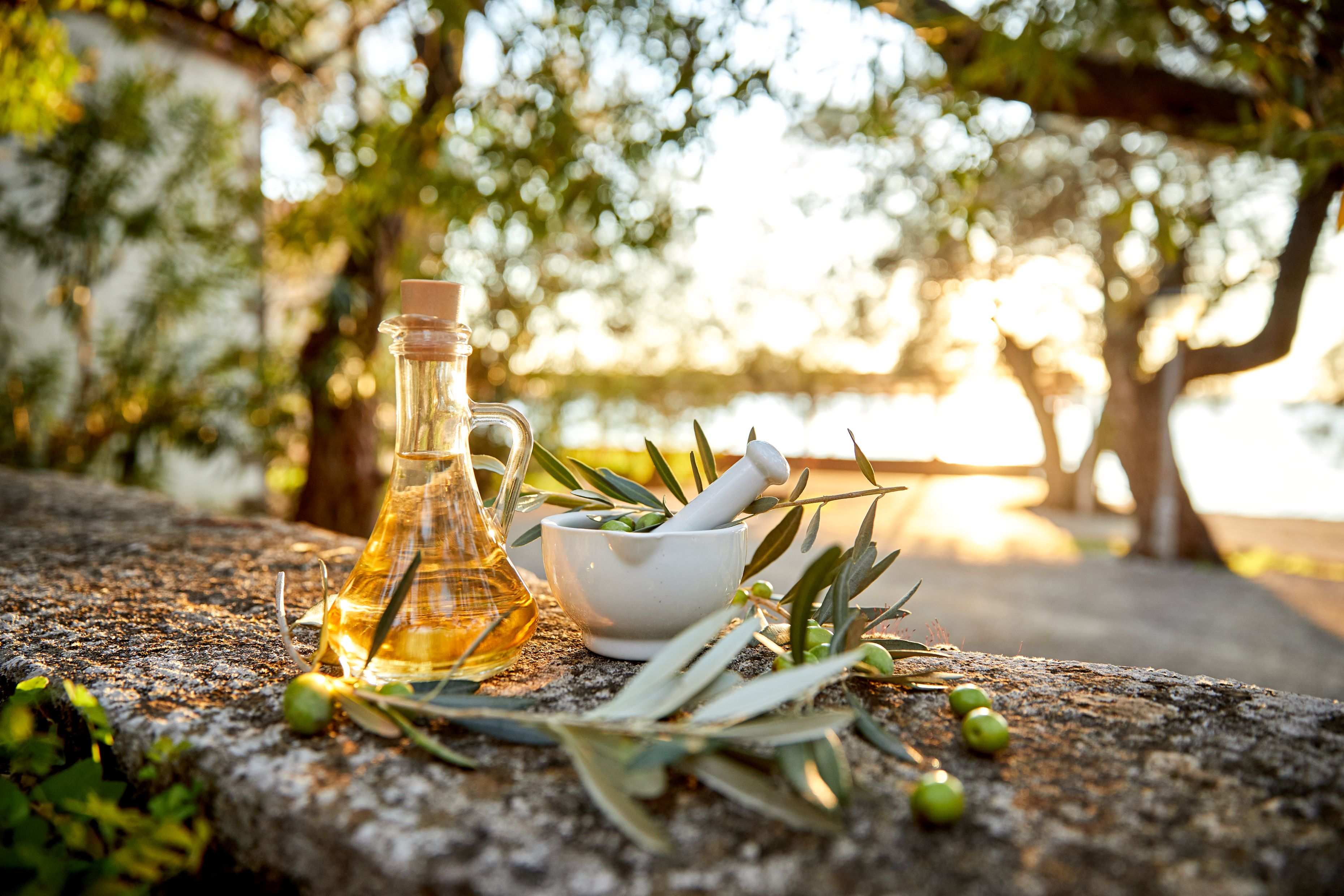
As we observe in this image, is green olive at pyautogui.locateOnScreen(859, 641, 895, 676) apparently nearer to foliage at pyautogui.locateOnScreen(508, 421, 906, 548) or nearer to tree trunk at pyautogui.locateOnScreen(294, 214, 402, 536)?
foliage at pyautogui.locateOnScreen(508, 421, 906, 548)

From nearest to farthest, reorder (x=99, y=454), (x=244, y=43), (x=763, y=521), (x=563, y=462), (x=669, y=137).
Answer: (x=563, y=462) → (x=669, y=137) → (x=244, y=43) → (x=99, y=454) → (x=763, y=521)

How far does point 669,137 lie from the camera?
6.80ft

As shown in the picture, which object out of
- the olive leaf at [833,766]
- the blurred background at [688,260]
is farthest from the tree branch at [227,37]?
the olive leaf at [833,766]

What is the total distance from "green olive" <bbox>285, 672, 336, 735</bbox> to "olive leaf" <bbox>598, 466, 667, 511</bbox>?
1.42ft

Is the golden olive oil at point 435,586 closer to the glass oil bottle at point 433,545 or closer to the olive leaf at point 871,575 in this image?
the glass oil bottle at point 433,545

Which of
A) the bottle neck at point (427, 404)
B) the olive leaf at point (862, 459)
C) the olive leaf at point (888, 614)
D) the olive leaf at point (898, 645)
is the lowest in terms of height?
the olive leaf at point (898, 645)

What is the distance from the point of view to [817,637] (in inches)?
31.2

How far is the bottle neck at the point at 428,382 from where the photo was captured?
31.2 inches

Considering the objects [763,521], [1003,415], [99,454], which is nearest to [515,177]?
[99,454]

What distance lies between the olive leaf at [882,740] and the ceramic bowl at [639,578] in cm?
21

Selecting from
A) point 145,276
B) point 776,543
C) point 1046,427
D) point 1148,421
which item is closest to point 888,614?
point 776,543

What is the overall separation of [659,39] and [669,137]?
15.1 inches

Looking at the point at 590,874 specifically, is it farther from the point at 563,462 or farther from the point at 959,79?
the point at 959,79

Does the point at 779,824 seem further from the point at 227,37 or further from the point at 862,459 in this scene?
the point at 227,37
